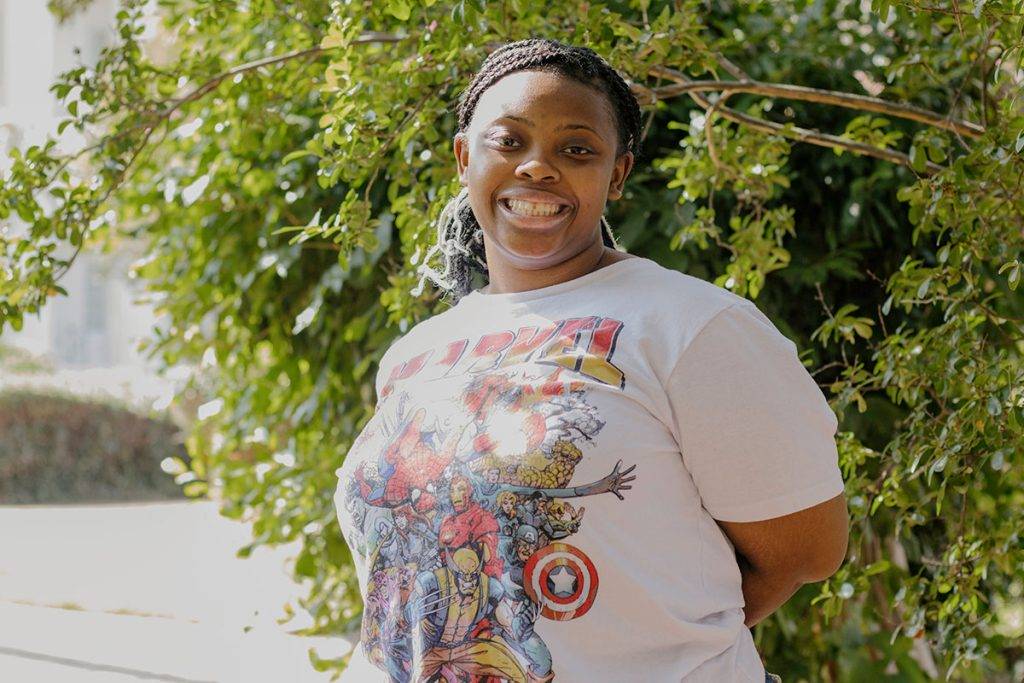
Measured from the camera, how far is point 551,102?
1882 millimetres

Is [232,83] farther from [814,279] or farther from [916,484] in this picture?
[916,484]

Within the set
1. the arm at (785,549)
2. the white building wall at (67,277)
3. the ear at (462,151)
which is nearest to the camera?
the arm at (785,549)

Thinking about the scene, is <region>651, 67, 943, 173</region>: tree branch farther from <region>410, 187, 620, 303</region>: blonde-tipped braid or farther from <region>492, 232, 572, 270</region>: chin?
<region>492, 232, 572, 270</region>: chin

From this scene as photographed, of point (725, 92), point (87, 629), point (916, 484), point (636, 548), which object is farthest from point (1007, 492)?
point (87, 629)

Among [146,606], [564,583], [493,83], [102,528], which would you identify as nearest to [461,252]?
[493,83]

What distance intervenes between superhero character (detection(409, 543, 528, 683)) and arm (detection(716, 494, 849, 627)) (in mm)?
347

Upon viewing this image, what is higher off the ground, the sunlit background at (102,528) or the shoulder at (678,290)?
the shoulder at (678,290)

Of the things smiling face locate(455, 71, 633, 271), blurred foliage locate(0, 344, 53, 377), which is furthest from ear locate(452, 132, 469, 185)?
blurred foliage locate(0, 344, 53, 377)

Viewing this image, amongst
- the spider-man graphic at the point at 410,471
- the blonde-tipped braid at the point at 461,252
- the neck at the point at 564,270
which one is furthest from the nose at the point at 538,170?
the blonde-tipped braid at the point at 461,252

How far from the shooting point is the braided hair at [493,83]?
194cm

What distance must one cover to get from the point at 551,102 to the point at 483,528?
2.14 feet

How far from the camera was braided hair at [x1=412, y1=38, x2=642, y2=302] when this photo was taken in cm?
194

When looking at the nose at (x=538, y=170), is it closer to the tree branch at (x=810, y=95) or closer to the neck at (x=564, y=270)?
the neck at (x=564, y=270)

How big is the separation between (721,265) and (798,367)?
1.70m
